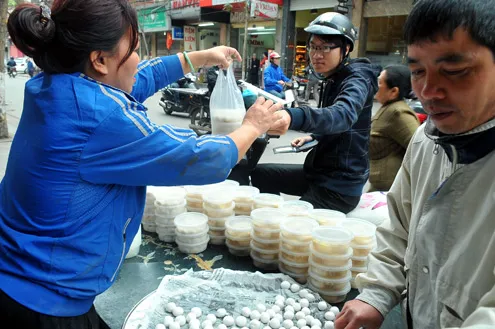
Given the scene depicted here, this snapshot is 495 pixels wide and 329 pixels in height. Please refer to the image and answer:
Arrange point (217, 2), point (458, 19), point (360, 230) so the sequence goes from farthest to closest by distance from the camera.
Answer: point (217, 2) → point (360, 230) → point (458, 19)

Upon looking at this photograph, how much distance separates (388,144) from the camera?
325 cm

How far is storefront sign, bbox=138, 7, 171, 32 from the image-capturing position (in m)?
20.8

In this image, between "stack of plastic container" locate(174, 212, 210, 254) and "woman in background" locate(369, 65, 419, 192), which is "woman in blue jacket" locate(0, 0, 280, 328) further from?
"woman in background" locate(369, 65, 419, 192)

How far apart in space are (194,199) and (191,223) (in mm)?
352

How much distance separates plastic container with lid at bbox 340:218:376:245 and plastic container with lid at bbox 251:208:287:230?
33 cm

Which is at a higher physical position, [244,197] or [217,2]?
[217,2]

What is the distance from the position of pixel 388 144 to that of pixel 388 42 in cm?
1219

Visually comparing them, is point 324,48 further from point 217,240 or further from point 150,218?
point 150,218

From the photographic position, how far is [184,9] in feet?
62.7

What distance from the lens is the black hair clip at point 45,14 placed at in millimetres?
1144

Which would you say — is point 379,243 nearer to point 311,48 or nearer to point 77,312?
point 77,312

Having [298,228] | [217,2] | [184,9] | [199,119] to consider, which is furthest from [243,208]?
[184,9]

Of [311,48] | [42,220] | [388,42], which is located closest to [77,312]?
[42,220]

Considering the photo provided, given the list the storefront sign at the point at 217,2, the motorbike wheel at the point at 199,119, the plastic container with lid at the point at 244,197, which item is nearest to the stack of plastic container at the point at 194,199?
the plastic container with lid at the point at 244,197
